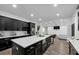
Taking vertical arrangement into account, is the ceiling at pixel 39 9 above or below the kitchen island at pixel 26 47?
above

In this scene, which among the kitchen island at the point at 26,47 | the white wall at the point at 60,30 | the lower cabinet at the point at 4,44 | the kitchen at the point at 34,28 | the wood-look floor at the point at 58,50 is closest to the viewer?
the kitchen island at the point at 26,47

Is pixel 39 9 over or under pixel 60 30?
over

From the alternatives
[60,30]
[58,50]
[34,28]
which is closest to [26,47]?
[58,50]

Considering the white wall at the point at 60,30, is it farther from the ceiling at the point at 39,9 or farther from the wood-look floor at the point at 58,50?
the ceiling at the point at 39,9

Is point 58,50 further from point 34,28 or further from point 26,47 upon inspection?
point 34,28

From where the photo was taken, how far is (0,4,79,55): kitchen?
1.98 m

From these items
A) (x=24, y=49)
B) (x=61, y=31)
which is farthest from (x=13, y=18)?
(x=61, y=31)

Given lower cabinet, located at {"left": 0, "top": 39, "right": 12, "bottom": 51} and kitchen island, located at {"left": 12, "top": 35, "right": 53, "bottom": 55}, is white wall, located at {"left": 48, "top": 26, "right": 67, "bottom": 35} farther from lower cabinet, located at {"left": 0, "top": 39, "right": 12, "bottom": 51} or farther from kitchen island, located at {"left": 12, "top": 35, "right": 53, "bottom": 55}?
kitchen island, located at {"left": 12, "top": 35, "right": 53, "bottom": 55}

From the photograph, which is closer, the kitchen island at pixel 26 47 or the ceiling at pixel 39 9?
the kitchen island at pixel 26 47

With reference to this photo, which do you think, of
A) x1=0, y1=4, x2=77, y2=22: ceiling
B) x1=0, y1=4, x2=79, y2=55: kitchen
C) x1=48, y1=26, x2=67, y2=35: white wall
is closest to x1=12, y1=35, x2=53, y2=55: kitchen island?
x1=0, y1=4, x2=79, y2=55: kitchen

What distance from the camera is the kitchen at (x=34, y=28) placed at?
6.49ft

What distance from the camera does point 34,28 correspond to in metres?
6.65

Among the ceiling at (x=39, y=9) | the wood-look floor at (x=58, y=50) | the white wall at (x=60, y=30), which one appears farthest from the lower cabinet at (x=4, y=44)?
the white wall at (x=60, y=30)
